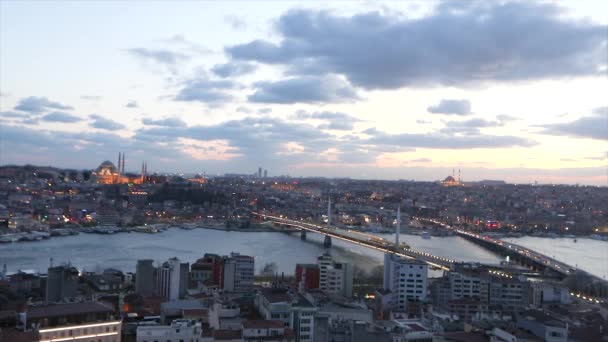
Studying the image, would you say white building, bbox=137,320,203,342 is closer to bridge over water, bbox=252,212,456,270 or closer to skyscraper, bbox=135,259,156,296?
skyscraper, bbox=135,259,156,296

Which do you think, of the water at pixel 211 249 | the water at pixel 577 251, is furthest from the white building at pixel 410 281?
the water at pixel 577 251

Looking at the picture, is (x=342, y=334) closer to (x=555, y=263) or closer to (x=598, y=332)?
(x=598, y=332)

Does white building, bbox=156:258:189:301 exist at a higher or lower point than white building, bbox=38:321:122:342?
lower

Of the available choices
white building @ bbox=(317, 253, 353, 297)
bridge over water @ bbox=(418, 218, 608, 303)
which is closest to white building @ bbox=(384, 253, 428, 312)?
white building @ bbox=(317, 253, 353, 297)

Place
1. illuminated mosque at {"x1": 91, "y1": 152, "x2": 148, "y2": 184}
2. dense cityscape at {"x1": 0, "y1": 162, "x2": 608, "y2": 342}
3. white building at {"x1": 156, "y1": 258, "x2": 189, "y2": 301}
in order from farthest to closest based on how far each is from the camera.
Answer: illuminated mosque at {"x1": 91, "y1": 152, "x2": 148, "y2": 184}
white building at {"x1": 156, "y1": 258, "x2": 189, "y2": 301}
dense cityscape at {"x1": 0, "y1": 162, "x2": 608, "y2": 342}

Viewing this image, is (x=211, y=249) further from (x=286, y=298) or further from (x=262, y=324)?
(x=262, y=324)

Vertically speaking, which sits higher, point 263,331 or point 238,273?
point 263,331

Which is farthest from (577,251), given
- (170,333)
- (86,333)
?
(86,333)
